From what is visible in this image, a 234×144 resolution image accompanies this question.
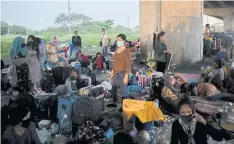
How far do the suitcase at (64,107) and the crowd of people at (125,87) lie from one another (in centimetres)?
51

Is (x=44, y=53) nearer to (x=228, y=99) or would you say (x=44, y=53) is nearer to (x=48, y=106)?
(x=48, y=106)

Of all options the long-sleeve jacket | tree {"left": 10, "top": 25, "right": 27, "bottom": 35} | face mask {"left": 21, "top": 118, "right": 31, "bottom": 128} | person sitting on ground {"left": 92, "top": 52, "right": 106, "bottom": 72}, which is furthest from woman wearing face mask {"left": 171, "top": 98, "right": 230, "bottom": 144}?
tree {"left": 10, "top": 25, "right": 27, "bottom": 35}

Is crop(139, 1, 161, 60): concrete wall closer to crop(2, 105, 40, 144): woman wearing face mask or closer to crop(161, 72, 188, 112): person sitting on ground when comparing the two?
crop(161, 72, 188, 112): person sitting on ground

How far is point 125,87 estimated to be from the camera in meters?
6.77

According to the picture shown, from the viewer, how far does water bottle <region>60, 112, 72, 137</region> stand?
543cm

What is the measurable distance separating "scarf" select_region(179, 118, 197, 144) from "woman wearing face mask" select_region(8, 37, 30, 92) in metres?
5.08

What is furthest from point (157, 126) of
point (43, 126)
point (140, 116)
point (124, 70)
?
point (43, 126)

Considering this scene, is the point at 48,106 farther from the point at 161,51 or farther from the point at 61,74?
the point at 161,51

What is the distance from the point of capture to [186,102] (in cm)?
370

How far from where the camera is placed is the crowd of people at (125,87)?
3668 mm

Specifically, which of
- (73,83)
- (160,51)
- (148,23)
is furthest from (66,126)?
(148,23)

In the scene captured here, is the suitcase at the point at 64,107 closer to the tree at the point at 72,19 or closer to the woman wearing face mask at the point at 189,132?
the woman wearing face mask at the point at 189,132

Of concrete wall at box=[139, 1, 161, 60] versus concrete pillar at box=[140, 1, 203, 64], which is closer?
concrete pillar at box=[140, 1, 203, 64]

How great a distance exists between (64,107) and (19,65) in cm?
283
